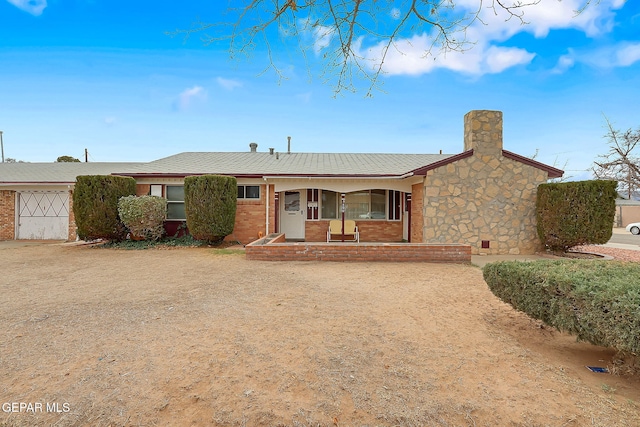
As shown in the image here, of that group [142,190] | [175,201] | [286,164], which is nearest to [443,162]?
[286,164]

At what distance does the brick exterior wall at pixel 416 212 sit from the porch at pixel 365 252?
2.22m

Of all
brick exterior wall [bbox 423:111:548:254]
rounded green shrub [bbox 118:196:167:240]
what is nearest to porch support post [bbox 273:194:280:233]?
rounded green shrub [bbox 118:196:167:240]

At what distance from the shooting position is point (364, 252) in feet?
27.0

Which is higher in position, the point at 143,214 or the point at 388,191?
the point at 388,191

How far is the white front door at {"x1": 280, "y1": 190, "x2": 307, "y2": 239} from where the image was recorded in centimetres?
1292

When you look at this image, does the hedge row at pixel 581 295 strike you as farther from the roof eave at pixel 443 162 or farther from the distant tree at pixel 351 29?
the roof eave at pixel 443 162

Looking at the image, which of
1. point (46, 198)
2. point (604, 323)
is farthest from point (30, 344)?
point (46, 198)

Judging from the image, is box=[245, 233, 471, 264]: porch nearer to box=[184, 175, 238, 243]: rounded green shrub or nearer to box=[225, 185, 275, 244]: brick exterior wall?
box=[184, 175, 238, 243]: rounded green shrub

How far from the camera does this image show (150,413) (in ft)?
7.04

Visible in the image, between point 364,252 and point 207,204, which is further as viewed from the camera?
point 207,204

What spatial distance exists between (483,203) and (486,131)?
225 cm

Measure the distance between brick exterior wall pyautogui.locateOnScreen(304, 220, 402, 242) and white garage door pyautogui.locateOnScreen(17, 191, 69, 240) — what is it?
10.5 metres

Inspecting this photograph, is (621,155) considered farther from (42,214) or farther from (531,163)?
(42,214)

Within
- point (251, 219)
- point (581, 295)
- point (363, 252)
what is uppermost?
point (251, 219)
